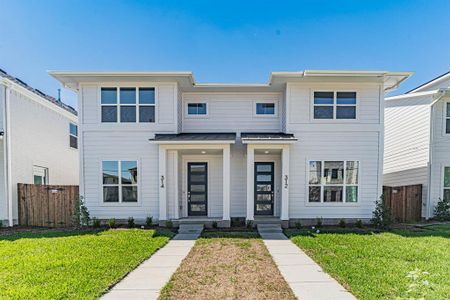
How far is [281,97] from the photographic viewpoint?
1029cm

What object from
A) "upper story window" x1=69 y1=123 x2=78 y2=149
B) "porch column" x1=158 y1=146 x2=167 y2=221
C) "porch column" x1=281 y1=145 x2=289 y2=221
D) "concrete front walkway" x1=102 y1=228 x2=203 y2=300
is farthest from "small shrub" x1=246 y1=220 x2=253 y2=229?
"upper story window" x1=69 y1=123 x2=78 y2=149

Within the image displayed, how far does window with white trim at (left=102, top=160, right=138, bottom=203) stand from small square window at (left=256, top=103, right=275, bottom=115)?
17.3 feet

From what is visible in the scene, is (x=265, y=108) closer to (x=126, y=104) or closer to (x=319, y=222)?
(x=319, y=222)

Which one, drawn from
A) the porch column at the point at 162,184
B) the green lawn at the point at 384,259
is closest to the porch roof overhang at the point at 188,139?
the porch column at the point at 162,184

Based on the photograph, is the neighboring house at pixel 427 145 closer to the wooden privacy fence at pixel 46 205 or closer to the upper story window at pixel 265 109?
the upper story window at pixel 265 109

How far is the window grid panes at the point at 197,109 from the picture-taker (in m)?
10.5

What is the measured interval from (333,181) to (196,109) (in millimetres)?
6078

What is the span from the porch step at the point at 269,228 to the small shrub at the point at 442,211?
6870 mm

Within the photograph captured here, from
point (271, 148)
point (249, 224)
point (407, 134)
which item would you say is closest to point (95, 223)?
point (249, 224)

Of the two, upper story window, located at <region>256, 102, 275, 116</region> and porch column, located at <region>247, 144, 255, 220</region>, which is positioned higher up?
upper story window, located at <region>256, 102, 275, 116</region>

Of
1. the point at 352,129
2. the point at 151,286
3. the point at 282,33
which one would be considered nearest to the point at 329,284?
the point at 151,286

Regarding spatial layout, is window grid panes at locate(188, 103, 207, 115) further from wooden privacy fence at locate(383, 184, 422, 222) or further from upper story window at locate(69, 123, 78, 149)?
wooden privacy fence at locate(383, 184, 422, 222)

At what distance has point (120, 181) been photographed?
9.40 m

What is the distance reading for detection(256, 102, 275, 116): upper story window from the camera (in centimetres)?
1036
